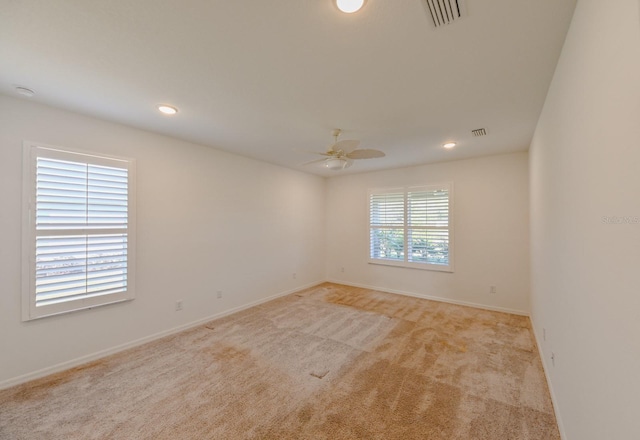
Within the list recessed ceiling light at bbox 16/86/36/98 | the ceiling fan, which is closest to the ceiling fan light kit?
the ceiling fan

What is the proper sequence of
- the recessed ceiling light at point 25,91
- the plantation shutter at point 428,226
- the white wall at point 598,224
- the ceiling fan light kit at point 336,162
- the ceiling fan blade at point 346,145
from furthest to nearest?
1. the plantation shutter at point 428,226
2. the ceiling fan light kit at point 336,162
3. the ceiling fan blade at point 346,145
4. the recessed ceiling light at point 25,91
5. the white wall at point 598,224

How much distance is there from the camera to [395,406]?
200cm

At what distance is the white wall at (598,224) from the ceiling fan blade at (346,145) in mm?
1539

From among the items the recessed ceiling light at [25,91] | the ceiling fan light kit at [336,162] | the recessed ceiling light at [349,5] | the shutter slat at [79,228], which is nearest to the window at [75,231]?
the shutter slat at [79,228]

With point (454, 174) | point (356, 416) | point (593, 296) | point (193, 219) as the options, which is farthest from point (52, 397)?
point (454, 174)

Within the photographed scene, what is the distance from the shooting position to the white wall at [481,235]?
157 inches

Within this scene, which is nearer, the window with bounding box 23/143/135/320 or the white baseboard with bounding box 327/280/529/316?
the window with bounding box 23/143/135/320

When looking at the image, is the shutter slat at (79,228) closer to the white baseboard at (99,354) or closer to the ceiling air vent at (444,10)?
the white baseboard at (99,354)

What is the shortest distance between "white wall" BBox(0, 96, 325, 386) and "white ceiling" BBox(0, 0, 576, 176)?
1.05 ft

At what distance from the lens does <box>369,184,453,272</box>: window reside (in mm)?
4617

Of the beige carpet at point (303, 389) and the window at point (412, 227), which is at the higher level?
the window at point (412, 227)

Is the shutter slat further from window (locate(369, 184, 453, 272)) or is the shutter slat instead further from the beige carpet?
window (locate(369, 184, 453, 272))

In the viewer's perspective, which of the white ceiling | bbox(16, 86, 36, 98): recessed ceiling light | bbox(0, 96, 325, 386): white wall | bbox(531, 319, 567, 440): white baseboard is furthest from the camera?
bbox(0, 96, 325, 386): white wall

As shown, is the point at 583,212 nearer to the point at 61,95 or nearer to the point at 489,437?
the point at 489,437
